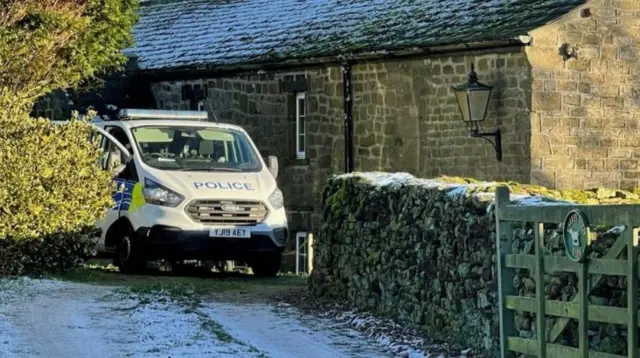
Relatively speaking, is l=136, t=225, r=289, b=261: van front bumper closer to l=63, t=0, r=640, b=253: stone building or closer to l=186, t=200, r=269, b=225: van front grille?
l=186, t=200, r=269, b=225: van front grille

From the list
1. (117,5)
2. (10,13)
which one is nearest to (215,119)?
(117,5)

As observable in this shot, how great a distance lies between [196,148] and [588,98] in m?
6.23

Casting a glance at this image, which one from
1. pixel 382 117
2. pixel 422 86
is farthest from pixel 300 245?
pixel 422 86

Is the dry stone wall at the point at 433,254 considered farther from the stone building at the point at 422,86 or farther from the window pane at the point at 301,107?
the window pane at the point at 301,107

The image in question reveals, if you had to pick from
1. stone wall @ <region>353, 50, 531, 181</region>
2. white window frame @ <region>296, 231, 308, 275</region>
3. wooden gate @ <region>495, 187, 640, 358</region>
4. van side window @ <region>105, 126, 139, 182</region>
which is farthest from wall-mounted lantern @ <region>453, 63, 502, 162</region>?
wooden gate @ <region>495, 187, 640, 358</region>

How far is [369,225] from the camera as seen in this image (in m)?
13.2

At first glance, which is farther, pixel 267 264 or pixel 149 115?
pixel 149 115

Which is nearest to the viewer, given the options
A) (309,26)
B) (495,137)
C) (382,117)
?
(495,137)

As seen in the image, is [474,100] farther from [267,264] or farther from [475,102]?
[267,264]

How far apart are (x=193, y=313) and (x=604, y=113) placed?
9503mm

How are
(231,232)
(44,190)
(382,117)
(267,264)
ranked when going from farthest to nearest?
(382,117), (267,264), (231,232), (44,190)

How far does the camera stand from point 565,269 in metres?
8.77

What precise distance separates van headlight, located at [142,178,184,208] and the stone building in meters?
5.49

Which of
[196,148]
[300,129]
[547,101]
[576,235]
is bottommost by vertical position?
[576,235]
